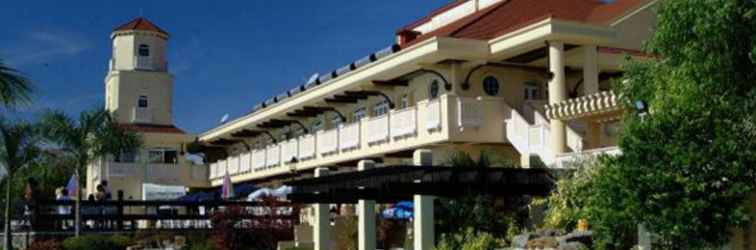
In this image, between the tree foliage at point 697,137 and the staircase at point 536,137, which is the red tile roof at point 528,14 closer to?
the staircase at point 536,137

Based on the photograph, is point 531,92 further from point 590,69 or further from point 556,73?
point 556,73

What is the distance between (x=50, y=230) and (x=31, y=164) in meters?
4.10

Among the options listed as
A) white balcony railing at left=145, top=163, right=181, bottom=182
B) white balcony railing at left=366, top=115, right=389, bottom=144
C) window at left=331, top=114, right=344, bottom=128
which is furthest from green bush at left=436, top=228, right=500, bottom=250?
white balcony railing at left=145, top=163, right=181, bottom=182

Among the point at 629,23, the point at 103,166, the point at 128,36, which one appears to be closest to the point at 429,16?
the point at 629,23

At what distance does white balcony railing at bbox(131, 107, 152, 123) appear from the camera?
59.6m

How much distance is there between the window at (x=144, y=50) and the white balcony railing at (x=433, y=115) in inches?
1293

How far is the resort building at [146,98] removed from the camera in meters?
56.2

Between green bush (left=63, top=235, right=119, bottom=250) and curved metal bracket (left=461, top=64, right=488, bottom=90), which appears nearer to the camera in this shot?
green bush (left=63, top=235, right=119, bottom=250)

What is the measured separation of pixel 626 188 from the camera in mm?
15211

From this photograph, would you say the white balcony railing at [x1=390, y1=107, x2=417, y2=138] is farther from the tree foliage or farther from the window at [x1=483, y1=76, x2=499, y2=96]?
the tree foliage

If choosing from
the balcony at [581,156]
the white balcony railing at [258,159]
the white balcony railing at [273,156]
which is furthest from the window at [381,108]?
the balcony at [581,156]

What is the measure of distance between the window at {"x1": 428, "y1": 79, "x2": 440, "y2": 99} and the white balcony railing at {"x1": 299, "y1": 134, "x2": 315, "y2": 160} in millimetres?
7800

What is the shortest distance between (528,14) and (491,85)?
3.40 meters

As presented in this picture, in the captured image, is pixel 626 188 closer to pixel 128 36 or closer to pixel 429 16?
pixel 429 16
